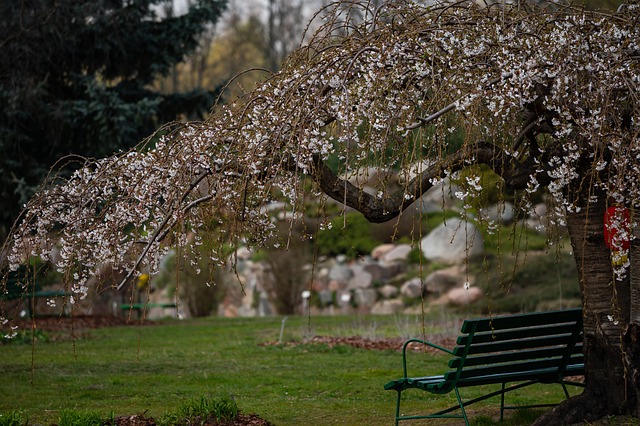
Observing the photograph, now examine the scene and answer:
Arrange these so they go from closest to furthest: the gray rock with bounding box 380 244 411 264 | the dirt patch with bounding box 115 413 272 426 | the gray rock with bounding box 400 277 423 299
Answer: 1. the dirt patch with bounding box 115 413 272 426
2. the gray rock with bounding box 400 277 423 299
3. the gray rock with bounding box 380 244 411 264

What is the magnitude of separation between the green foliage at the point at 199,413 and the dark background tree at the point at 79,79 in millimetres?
8641

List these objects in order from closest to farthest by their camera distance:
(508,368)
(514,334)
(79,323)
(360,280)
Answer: (514,334) < (508,368) < (79,323) < (360,280)

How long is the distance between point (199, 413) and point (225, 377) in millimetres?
2963

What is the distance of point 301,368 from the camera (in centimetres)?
883

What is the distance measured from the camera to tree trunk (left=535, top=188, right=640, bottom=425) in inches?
200

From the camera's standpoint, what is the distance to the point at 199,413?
5234mm

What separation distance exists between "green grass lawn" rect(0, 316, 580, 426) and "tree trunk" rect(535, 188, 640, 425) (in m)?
0.71

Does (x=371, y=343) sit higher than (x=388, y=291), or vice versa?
(x=388, y=291)

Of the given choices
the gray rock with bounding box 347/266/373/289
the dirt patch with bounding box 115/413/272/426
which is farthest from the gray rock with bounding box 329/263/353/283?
the dirt patch with bounding box 115/413/272/426

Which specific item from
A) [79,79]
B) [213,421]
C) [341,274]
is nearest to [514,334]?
[213,421]

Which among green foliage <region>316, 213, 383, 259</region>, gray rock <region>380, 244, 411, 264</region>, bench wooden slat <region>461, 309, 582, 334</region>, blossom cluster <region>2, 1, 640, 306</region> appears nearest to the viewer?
blossom cluster <region>2, 1, 640, 306</region>

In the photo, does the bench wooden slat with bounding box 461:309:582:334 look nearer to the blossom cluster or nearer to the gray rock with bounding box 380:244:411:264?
the blossom cluster

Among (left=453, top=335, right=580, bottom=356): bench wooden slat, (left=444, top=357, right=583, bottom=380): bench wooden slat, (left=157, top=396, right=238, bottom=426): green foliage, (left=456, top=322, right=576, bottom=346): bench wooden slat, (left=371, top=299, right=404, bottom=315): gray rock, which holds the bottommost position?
(left=157, top=396, right=238, bottom=426): green foliage

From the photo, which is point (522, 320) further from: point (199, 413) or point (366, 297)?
point (366, 297)
